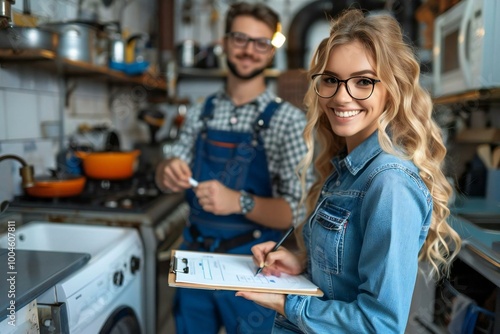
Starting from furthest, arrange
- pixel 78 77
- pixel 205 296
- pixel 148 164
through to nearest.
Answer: pixel 148 164
pixel 78 77
pixel 205 296

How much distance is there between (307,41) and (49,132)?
2.15 metres

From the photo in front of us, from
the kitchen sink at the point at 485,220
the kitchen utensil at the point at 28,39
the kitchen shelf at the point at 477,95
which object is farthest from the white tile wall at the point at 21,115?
the kitchen sink at the point at 485,220

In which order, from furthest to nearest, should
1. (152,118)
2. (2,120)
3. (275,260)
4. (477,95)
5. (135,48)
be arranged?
(152,118) → (135,48) → (477,95) → (2,120) → (275,260)

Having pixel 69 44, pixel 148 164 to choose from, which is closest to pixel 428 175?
pixel 69 44

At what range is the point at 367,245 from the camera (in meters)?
0.71

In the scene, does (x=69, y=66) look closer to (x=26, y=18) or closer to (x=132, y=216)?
(x=26, y=18)

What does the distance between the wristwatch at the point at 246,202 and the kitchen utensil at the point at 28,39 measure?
726 mm

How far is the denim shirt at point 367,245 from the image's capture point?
2.26 ft

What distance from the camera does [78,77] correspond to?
212 cm

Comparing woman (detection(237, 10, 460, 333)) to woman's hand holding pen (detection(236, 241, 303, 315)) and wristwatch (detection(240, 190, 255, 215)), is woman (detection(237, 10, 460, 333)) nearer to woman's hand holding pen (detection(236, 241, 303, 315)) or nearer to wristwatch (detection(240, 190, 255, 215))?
woman's hand holding pen (detection(236, 241, 303, 315))

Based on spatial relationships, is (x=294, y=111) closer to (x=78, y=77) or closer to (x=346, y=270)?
(x=346, y=270)

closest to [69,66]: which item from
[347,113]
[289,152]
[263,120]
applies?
[263,120]

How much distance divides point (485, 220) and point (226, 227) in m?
0.89

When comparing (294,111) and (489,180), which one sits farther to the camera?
(489,180)
